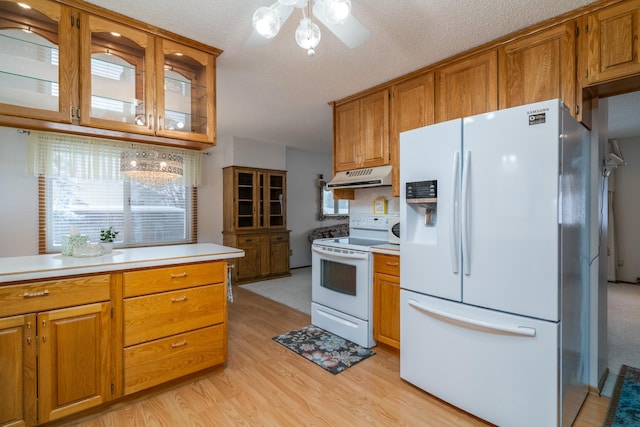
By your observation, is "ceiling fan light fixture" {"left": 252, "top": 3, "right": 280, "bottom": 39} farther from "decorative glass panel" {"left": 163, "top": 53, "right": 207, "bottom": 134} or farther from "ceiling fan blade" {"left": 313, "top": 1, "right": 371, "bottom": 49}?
"decorative glass panel" {"left": 163, "top": 53, "right": 207, "bottom": 134}

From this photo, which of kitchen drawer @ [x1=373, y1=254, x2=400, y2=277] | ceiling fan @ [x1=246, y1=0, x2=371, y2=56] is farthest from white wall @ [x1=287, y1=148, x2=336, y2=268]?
ceiling fan @ [x1=246, y1=0, x2=371, y2=56]

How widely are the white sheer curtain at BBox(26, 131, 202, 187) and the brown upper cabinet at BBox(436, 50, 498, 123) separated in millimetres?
3175

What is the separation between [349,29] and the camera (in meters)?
1.64

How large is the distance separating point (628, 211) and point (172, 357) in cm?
715

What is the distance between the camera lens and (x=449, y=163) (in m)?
1.97

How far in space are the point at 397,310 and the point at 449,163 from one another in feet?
4.31

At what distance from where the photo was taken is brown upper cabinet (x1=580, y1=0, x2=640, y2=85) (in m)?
1.76

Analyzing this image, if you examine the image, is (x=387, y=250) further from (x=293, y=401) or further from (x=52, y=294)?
(x=52, y=294)

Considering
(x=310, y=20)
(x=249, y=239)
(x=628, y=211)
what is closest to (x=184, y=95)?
(x=310, y=20)

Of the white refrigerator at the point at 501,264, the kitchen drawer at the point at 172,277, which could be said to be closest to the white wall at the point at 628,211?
the white refrigerator at the point at 501,264

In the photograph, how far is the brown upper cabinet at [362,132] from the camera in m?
3.16

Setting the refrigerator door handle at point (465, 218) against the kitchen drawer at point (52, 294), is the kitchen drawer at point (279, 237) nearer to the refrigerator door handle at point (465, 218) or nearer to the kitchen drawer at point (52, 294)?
the kitchen drawer at point (52, 294)

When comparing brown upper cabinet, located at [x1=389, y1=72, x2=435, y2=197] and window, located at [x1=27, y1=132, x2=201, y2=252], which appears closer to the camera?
brown upper cabinet, located at [x1=389, y1=72, x2=435, y2=197]

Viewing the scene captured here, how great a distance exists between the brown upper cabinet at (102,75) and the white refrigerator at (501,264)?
176 cm
